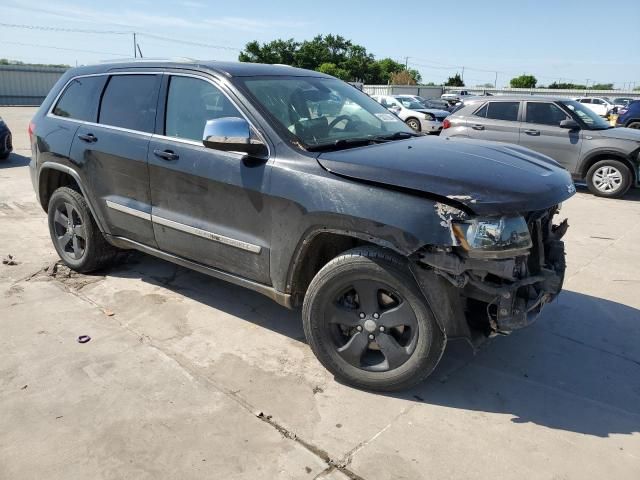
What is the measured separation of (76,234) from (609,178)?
849 centimetres

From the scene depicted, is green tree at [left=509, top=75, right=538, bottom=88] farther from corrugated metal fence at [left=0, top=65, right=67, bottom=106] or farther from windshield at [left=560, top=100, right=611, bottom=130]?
windshield at [left=560, top=100, right=611, bottom=130]

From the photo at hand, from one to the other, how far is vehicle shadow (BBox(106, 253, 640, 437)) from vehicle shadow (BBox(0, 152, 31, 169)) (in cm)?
784

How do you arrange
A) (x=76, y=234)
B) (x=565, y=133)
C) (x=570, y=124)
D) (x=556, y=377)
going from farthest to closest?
(x=565, y=133)
(x=570, y=124)
(x=76, y=234)
(x=556, y=377)

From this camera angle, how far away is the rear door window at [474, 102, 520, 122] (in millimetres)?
9843

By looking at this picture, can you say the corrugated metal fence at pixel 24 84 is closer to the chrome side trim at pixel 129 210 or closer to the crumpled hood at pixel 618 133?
the crumpled hood at pixel 618 133

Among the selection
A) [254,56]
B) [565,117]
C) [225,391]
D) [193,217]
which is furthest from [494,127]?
[254,56]

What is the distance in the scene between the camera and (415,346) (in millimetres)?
2908

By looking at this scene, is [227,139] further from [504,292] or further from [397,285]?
[504,292]

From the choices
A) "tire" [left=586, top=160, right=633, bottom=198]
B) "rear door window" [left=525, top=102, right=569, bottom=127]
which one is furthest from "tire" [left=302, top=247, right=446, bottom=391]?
"rear door window" [left=525, top=102, right=569, bottom=127]

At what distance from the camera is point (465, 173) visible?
2.80m

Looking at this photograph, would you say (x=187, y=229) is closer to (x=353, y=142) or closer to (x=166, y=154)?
(x=166, y=154)

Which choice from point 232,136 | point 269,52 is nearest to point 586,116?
point 232,136

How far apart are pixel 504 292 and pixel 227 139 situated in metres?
1.80

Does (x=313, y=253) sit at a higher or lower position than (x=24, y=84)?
lower
